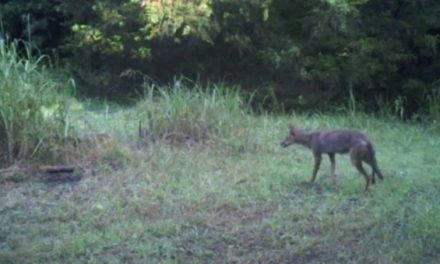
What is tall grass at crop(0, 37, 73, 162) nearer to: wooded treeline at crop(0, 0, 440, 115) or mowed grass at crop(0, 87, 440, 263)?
mowed grass at crop(0, 87, 440, 263)

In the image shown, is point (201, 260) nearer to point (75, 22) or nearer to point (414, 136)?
point (414, 136)

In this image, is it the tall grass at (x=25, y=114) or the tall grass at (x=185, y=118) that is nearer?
the tall grass at (x=25, y=114)

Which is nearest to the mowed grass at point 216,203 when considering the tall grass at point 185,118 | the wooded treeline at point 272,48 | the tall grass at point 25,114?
the tall grass at point 185,118

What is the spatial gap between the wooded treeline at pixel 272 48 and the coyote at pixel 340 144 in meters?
5.02

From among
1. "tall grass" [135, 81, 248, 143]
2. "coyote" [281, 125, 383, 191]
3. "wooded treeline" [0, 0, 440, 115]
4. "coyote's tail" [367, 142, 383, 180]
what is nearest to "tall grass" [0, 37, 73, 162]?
"tall grass" [135, 81, 248, 143]

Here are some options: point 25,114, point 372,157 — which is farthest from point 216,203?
point 25,114

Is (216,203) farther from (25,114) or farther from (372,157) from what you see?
(25,114)

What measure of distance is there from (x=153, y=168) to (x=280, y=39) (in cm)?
581

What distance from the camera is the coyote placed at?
8378mm

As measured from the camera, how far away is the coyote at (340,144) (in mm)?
8378

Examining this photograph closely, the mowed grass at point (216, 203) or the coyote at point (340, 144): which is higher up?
the coyote at point (340, 144)

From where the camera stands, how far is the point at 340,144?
8.59 m

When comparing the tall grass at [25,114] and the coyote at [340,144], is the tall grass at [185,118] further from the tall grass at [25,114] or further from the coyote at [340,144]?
the coyote at [340,144]

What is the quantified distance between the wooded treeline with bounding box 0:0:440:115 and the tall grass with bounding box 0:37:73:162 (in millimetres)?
4196
